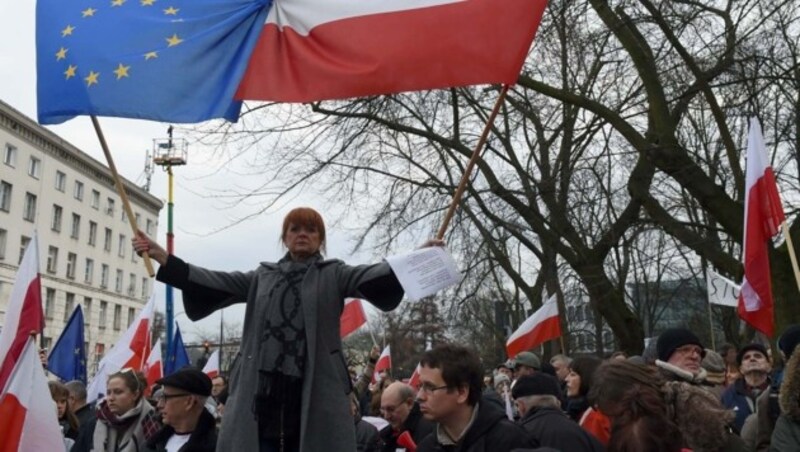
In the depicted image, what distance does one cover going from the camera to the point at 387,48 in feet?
15.1

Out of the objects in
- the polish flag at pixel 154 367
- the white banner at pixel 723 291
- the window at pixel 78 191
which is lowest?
the polish flag at pixel 154 367

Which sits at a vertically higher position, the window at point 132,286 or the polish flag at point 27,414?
the window at point 132,286

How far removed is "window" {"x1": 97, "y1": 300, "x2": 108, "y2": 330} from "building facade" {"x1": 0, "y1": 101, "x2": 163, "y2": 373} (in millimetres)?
76

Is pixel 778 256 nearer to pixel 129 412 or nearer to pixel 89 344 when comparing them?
pixel 129 412

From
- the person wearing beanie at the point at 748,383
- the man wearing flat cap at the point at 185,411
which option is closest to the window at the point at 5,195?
the man wearing flat cap at the point at 185,411

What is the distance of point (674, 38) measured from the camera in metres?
11.1

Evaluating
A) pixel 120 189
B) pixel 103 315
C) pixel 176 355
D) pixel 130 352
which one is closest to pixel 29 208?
pixel 103 315

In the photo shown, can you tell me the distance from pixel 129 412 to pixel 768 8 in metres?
8.69

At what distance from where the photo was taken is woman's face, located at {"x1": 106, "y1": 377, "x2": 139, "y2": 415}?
18.5 ft

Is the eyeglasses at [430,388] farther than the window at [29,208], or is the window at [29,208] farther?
the window at [29,208]

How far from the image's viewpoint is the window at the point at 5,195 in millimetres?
49750

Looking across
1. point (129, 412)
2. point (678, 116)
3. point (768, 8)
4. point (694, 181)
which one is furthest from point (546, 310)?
point (129, 412)

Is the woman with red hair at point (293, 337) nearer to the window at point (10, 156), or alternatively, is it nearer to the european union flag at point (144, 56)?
the european union flag at point (144, 56)

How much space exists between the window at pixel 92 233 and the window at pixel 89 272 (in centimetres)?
135
